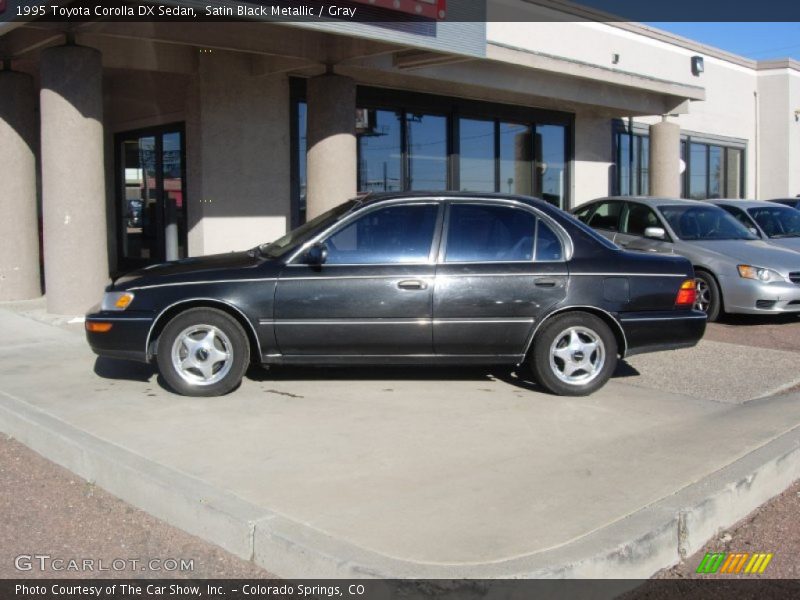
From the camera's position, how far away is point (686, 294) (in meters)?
7.00

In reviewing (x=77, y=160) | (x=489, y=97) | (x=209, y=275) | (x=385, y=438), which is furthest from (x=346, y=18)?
(x=489, y=97)

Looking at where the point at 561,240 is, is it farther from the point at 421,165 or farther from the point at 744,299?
the point at 421,165

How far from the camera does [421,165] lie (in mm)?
15141

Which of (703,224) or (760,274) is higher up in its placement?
(703,224)

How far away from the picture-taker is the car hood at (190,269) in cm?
660

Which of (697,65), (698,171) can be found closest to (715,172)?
(698,171)

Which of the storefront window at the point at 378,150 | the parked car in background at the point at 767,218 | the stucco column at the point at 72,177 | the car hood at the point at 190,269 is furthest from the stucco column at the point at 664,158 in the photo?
the car hood at the point at 190,269

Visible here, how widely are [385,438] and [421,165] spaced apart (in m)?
10.0

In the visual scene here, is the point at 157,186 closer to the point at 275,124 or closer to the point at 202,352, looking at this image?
the point at 275,124

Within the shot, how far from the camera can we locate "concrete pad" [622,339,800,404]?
718 centimetres

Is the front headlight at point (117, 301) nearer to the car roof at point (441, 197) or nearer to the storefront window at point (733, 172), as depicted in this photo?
the car roof at point (441, 197)

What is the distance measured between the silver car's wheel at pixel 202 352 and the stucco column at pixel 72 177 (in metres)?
4.05

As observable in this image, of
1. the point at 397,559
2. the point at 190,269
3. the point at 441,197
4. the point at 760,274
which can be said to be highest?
the point at 441,197

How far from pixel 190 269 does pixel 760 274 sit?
22.7ft
